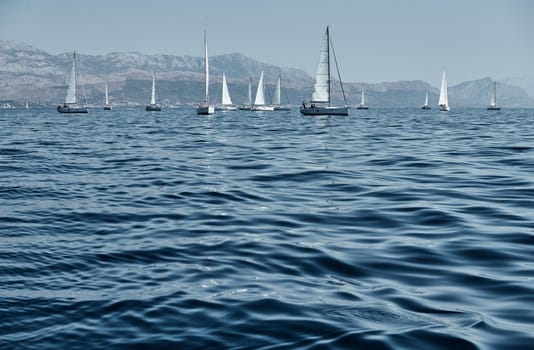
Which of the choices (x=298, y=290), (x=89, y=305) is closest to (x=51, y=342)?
(x=89, y=305)

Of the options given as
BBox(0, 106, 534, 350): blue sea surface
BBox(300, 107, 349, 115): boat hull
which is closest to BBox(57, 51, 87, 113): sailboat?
BBox(300, 107, 349, 115): boat hull

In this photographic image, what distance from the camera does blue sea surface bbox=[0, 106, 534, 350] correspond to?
596cm

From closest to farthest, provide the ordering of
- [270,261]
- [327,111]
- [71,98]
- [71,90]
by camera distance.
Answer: [270,261], [327,111], [71,90], [71,98]

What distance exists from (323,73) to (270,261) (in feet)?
286

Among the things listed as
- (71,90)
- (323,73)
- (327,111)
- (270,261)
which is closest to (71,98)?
(71,90)

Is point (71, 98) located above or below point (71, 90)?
below

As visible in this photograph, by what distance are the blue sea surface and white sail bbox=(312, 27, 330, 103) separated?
75.0 meters

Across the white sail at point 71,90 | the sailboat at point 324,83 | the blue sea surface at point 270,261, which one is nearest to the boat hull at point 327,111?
the sailboat at point 324,83

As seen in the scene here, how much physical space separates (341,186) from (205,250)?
27.4ft

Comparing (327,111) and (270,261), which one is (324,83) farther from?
(270,261)

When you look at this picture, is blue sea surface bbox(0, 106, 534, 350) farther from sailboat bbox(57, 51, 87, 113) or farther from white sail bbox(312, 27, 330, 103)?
sailboat bbox(57, 51, 87, 113)

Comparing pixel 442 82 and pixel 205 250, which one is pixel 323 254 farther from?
pixel 442 82

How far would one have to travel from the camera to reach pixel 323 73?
9331 centimetres

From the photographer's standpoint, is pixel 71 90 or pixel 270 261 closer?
pixel 270 261
